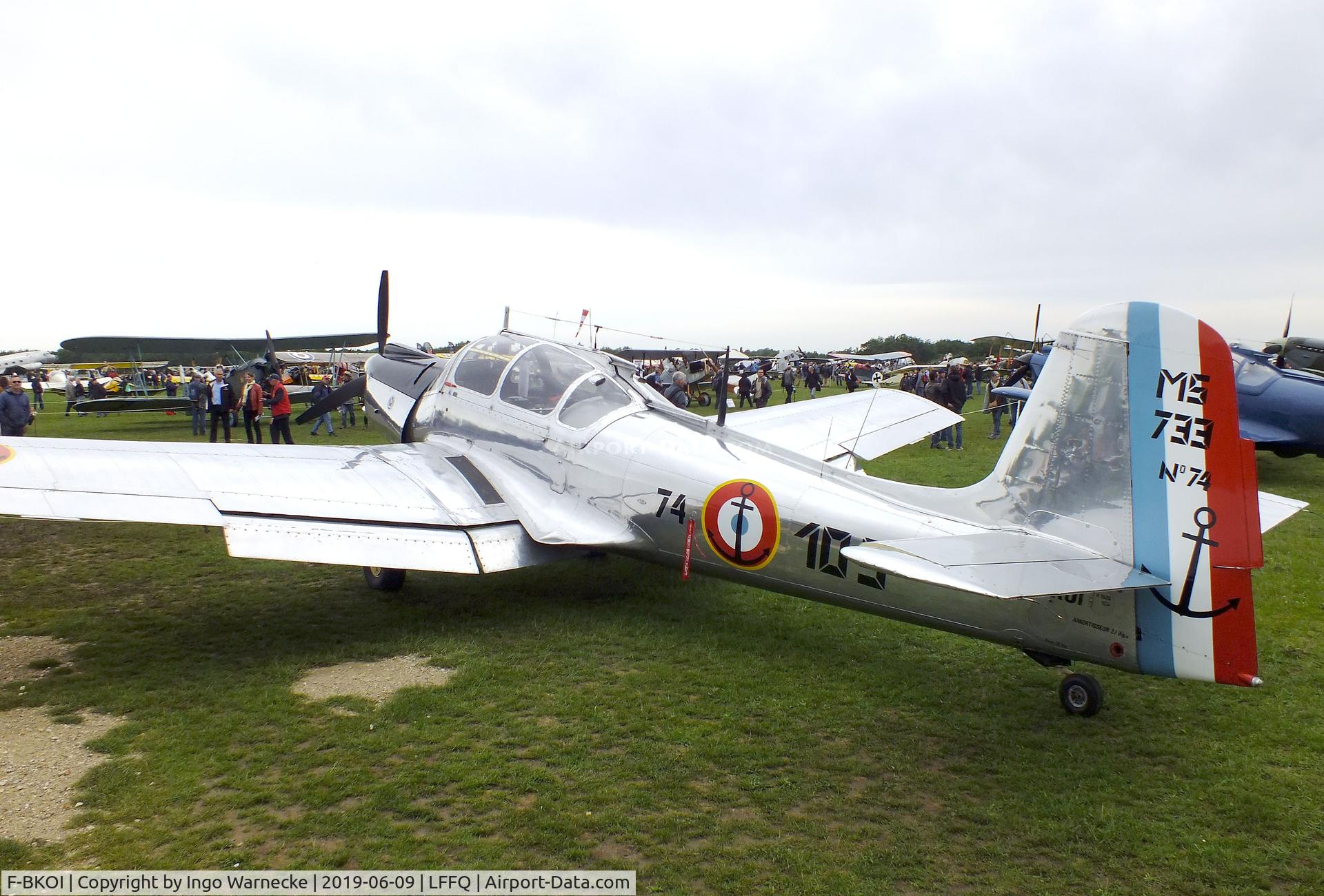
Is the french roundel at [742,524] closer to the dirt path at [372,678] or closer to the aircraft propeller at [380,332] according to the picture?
the dirt path at [372,678]

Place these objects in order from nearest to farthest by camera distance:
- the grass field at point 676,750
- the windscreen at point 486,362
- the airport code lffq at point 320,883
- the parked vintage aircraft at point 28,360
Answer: the airport code lffq at point 320,883, the grass field at point 676,750, the windscreen at point 486,362, the parked vintage aircraft at point 28,360

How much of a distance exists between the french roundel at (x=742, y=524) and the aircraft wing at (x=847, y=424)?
2.89m

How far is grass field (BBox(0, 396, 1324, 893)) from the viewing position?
3201 mm

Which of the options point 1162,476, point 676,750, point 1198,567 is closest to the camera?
point 1198,567

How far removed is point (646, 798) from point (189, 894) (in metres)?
1.80

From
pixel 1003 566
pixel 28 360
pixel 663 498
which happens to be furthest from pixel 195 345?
pixel 1003 566

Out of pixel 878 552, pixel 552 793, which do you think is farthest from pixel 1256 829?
pixel 552 793

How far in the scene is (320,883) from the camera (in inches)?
118

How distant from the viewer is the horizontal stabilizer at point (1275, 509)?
4.22m

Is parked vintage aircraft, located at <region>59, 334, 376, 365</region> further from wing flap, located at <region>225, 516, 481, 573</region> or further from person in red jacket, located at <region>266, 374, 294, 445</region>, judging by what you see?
wing flap, located at <region>225, 516, 481, 573</region>

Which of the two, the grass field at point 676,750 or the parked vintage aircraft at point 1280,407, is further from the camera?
the parked vintage aircraft at point 1280,407

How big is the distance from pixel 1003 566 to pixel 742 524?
1.85 meters

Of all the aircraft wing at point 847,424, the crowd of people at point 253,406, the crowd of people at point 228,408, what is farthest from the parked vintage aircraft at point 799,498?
the crowd of people at point 253,406

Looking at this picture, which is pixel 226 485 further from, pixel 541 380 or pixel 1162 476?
pixel 1162 476
